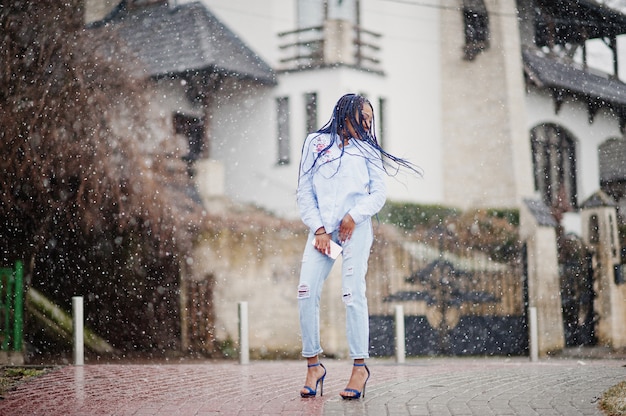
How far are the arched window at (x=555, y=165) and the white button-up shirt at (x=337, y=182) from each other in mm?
19320

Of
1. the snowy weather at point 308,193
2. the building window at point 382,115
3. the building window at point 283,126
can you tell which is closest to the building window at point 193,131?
the snowy weather at point 308,193

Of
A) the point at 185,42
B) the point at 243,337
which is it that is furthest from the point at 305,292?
the point at 185,42

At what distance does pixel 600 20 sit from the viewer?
24.1 metres

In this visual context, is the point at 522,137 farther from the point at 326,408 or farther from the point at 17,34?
the point at 326,408

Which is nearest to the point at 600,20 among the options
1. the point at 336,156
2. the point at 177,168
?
the point at 177,168

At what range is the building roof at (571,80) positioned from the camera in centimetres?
2248

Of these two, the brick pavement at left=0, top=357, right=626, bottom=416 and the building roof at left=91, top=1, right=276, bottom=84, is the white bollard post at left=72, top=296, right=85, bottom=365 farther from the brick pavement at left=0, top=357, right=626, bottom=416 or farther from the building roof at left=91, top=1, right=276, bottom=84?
the building roof at left=91, top=1, right=276, bottom=84

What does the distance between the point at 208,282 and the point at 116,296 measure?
1533 mm

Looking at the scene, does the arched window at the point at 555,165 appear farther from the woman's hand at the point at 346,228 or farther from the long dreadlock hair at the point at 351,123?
the woman's hand at the point at 346,228

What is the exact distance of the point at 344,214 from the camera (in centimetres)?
516

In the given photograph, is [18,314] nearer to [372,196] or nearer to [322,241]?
[322,241]

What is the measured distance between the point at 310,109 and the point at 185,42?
331 cm

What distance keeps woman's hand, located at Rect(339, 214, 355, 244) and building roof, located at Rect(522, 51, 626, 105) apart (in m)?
18.1

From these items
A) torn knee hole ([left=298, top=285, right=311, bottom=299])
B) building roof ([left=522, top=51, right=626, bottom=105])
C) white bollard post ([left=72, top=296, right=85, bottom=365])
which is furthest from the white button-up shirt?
building roof ([left=522, top=51, right=626, bottom=105])
